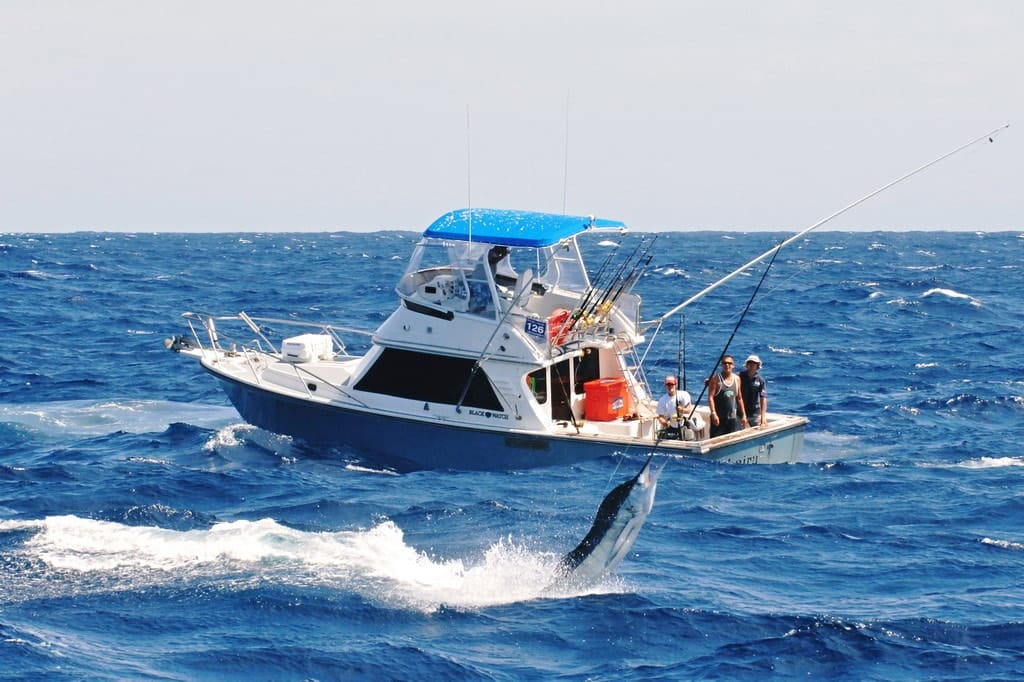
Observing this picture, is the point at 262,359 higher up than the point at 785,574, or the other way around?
the point at 262,359

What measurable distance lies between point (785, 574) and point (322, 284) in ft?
145

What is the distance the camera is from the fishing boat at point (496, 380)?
1844 centimetres

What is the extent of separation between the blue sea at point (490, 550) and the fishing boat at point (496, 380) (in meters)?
0.39

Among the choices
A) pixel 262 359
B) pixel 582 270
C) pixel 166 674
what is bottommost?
pixel 166 674

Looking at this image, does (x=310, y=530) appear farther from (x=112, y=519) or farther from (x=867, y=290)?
(x=867, y=290)

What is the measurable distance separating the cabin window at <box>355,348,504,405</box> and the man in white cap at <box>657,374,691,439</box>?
7.48 ft

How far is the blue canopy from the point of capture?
18.6 meters

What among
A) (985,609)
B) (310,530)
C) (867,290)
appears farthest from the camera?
(867,290)

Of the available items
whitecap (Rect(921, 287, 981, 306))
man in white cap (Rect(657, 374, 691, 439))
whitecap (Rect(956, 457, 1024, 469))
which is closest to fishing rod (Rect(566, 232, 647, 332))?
man in white cap (Rect(657, 374, 691, 439))

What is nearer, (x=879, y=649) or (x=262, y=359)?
(x=879, y=649)

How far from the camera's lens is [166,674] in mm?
10703

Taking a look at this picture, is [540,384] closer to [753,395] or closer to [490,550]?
[753,395]

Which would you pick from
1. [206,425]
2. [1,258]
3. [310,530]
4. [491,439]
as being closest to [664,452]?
[491,439]

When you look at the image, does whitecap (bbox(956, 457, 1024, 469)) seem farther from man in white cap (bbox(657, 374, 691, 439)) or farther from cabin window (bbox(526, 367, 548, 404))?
cabin window (bbox(526, 367, 548, 404))
